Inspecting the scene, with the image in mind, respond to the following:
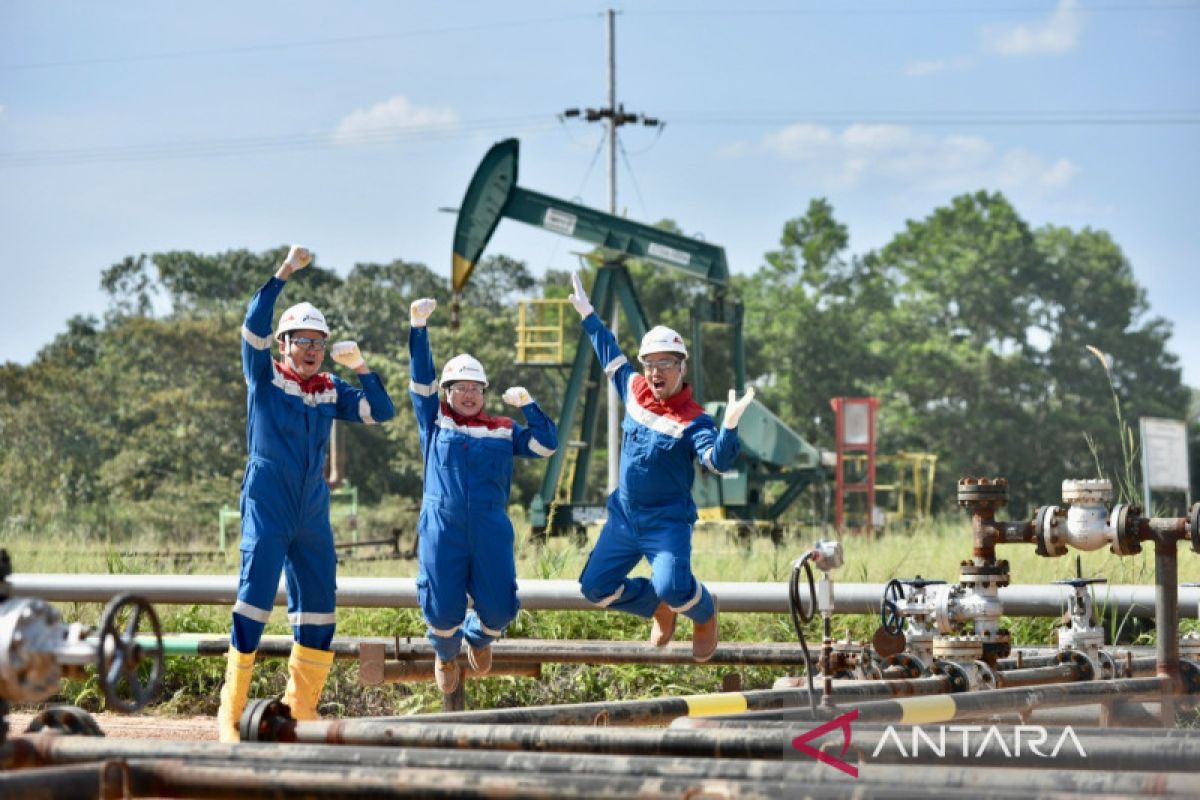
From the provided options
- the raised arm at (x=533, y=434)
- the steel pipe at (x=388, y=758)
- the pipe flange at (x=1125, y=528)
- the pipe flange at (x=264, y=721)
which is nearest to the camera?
the steel pipe at (x=388, y=758)

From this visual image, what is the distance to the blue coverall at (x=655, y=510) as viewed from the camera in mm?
8320

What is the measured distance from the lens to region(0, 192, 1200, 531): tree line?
153ft

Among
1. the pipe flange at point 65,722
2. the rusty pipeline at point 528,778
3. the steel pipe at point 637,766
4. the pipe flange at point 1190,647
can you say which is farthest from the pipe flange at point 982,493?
the pipe flange at point 65,722

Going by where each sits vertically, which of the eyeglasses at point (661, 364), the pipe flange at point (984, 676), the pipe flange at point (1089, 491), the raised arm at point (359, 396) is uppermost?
the eyeglasses at point (661, 364)

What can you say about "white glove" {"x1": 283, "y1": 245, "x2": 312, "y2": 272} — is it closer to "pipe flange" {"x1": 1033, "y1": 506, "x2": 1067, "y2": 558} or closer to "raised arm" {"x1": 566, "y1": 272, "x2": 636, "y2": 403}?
"raised arm" {"x1": 566, "y1": 272, "x2": 636, "y2": 403}

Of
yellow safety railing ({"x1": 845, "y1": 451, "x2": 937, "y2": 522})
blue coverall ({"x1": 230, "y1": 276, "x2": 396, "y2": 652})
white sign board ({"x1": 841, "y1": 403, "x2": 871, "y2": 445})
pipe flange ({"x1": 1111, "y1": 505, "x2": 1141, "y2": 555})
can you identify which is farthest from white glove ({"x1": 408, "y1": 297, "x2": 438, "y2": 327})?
yellow safety railing ({"x1": 845, "y1": 451, "x2": 937, "y2": 522})

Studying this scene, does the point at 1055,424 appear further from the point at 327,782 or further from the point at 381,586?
the point at 327,782

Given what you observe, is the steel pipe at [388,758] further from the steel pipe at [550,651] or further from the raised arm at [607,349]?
the raised arm at [607,349]

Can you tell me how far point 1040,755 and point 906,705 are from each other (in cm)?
120

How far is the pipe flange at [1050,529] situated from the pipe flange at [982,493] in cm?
27

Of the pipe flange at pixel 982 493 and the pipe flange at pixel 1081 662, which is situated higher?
the pipe flange at pixel 982 493

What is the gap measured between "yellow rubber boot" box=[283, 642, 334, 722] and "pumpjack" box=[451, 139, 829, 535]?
701 inches

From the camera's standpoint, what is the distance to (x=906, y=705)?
220 inches

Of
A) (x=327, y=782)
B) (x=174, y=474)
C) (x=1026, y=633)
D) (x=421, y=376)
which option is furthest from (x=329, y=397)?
(x=174, y=474)
